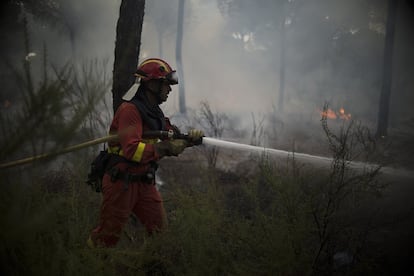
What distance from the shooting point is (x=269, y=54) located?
2444cm

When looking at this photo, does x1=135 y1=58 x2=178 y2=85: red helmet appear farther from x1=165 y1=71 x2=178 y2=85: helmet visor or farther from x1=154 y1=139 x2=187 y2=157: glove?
x1=154 y1=139 x2=187 y2=157: glove

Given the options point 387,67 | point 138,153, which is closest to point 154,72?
point 138,153

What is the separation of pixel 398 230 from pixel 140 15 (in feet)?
11.9

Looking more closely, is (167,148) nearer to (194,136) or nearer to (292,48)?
(194,136)

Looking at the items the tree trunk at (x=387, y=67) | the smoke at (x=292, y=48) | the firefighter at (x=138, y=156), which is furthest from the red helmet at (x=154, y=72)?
the smoke at (x=292, y=48)

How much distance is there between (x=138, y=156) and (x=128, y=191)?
367 millimetres

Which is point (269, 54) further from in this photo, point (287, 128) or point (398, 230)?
point (398, 230)

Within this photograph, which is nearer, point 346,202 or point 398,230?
point 346,202

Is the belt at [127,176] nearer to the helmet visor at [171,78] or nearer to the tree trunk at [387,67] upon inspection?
the helmet visor at [171,78]

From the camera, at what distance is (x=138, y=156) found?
2.81 m

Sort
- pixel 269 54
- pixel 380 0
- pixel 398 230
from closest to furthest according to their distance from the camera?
pixel 398 230, pixel 380 0, pixel 269 54

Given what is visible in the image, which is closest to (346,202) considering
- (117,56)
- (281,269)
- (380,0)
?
(281,269)

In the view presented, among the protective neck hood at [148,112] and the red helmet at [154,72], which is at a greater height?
the red helmet at [154,72]

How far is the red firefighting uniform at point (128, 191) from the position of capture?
9.25ft
